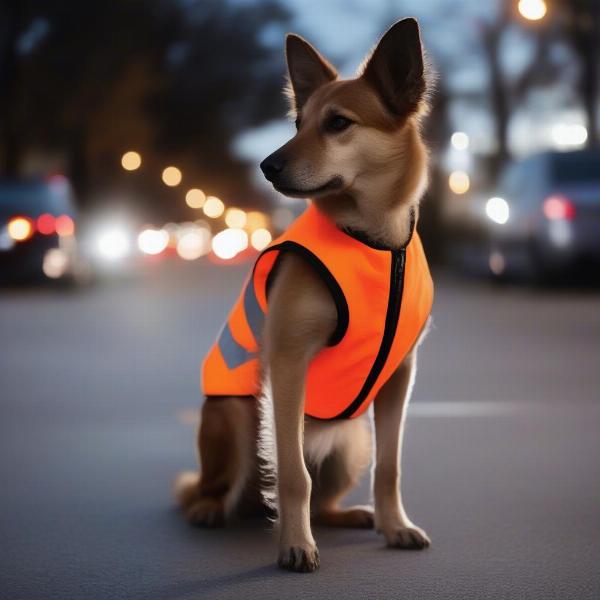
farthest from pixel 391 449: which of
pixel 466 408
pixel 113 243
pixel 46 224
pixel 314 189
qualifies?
pixel 113 243

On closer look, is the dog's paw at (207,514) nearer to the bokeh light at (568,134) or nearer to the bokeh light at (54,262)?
the bokeh light at (54,262)

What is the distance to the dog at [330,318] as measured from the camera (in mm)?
4727

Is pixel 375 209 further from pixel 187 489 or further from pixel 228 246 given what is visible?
pixel 228 246

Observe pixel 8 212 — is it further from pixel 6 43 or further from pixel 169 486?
pixel 6 43

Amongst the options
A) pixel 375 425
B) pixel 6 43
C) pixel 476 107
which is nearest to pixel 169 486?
pixel 375 425

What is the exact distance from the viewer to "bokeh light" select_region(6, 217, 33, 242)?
20516 millimetres

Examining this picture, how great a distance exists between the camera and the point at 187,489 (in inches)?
220

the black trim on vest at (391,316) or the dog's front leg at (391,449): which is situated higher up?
the black trim on vest at (391,316)

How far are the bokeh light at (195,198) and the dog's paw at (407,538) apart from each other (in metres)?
92.3

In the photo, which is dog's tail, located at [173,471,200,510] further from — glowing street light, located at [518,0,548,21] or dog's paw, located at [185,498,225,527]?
glowing street light, located at [518,0,548,21]

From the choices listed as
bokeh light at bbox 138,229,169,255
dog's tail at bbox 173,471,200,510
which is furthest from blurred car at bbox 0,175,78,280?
bokeh light at bbox 138,229,169,255

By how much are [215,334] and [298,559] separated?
33.0 feet

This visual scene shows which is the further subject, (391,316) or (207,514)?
(207,514)

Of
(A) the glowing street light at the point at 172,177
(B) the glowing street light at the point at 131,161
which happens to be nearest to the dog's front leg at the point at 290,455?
(B) the glowing street light at the point at 131,161
